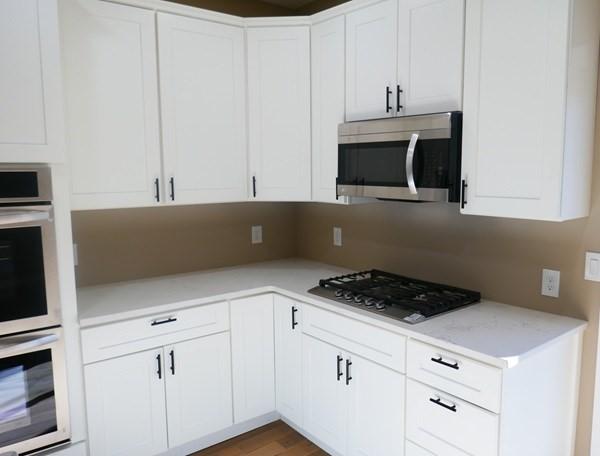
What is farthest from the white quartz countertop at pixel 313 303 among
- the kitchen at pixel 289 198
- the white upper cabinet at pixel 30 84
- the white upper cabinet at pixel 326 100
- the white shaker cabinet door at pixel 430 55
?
the white shaker cabinet door at pixel 430 55

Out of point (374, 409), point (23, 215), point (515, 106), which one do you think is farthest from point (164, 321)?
point (515, 106)

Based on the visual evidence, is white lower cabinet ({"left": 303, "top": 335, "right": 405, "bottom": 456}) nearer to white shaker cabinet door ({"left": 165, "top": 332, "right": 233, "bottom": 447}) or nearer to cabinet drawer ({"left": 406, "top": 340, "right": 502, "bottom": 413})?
cabinet drawer ({"left": 406, "top": 340, "right": 502, "bottom": 413})

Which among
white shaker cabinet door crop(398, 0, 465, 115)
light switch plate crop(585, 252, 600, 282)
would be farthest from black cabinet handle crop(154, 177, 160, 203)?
light switch plate crop(585, 252, 600, 282)

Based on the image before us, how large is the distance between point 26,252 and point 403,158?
1.72 metres

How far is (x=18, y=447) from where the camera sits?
2.01 meters

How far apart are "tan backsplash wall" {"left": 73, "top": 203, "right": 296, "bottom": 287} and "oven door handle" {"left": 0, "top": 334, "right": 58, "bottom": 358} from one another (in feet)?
2.19

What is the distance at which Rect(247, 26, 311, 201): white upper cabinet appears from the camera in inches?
109

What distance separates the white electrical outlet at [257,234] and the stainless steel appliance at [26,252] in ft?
5.01

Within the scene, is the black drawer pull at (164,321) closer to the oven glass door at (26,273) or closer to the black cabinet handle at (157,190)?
the oven glass door at (26,273)

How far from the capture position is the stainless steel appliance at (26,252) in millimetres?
1894

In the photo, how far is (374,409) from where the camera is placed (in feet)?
7.13

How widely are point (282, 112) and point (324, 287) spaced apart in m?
1.09

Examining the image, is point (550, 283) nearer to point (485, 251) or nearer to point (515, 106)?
point (485, 251)

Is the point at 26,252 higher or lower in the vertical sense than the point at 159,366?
higher
